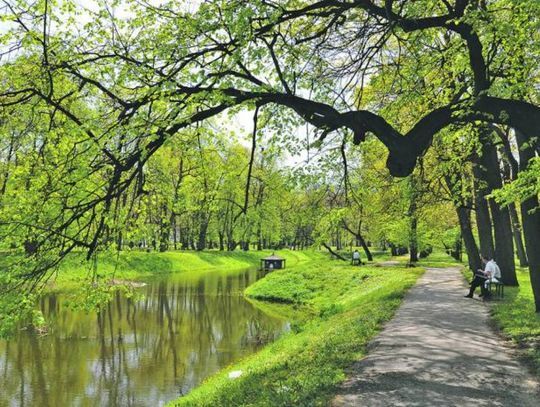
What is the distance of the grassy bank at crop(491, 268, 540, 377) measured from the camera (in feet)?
32.2

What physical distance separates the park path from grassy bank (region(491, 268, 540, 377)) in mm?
290

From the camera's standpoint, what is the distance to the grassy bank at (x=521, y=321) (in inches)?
386

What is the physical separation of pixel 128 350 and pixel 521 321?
39.5 feet

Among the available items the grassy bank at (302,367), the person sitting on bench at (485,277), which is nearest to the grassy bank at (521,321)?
the person sitting on bench at (485,277)

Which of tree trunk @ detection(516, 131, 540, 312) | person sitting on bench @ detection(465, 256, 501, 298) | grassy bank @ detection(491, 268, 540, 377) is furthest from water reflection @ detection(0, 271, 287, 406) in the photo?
tree trunk @ detection(516, 131, 540, 312)

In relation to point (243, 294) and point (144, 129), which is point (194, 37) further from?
point (243, 294)

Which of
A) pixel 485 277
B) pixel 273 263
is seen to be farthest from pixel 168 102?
pixel 273 263

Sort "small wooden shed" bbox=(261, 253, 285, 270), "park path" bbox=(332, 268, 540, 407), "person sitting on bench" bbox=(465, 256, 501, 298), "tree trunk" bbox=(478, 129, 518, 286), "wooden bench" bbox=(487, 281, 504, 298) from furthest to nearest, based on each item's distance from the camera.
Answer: "small wooden shed" bbox=(261, 253, 285, 270)
"tree trunk" bbox=(478, 129, 518, 286)
"wooden bench" bbox=(487, 281, 504, 298)
"person sitting on bench" bbox=(465, 256, 501, 298)
"park path" bbox=(332, 268, 540, 407)

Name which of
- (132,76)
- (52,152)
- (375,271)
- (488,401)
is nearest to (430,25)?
(132,76)

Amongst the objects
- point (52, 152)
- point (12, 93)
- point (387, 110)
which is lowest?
point (52, 152)

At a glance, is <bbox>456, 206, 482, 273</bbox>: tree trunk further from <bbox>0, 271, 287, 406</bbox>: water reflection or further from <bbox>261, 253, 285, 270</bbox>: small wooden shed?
<bbox>261, 253, 285, 270</bbox>: small wooden shed

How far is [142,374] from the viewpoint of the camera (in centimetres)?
1449

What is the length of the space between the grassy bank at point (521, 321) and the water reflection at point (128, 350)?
8.05m

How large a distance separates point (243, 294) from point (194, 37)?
24.9m
